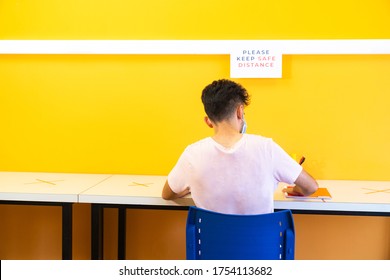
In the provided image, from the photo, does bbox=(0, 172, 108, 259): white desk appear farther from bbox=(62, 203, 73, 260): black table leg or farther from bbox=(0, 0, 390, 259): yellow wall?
bbox=(0, 0, 390, 259): yellow wall

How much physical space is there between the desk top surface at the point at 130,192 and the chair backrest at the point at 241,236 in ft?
1.59

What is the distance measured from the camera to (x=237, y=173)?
168cm

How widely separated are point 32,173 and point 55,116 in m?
0.41

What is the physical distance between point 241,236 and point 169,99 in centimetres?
151

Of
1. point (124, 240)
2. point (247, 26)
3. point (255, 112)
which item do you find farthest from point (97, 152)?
point (247, 26)

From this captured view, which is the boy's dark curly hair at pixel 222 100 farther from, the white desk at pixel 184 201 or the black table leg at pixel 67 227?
the black table leg at pixel 67 227

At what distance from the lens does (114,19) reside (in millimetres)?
2887

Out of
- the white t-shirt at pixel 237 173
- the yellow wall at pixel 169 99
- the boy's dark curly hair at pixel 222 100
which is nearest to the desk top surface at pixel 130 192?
the yellow wall at pixel 169 99

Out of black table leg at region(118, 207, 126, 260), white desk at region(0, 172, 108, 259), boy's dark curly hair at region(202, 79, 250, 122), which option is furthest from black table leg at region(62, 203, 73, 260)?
boy's dark curly hair at region(202, 79, 250, 122)

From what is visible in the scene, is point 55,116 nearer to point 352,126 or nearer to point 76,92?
point 76,92

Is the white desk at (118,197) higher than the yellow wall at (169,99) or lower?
→ lower

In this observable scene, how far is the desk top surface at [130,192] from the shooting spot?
2107mm

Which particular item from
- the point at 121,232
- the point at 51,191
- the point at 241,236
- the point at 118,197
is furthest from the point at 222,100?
the point at 121,232
